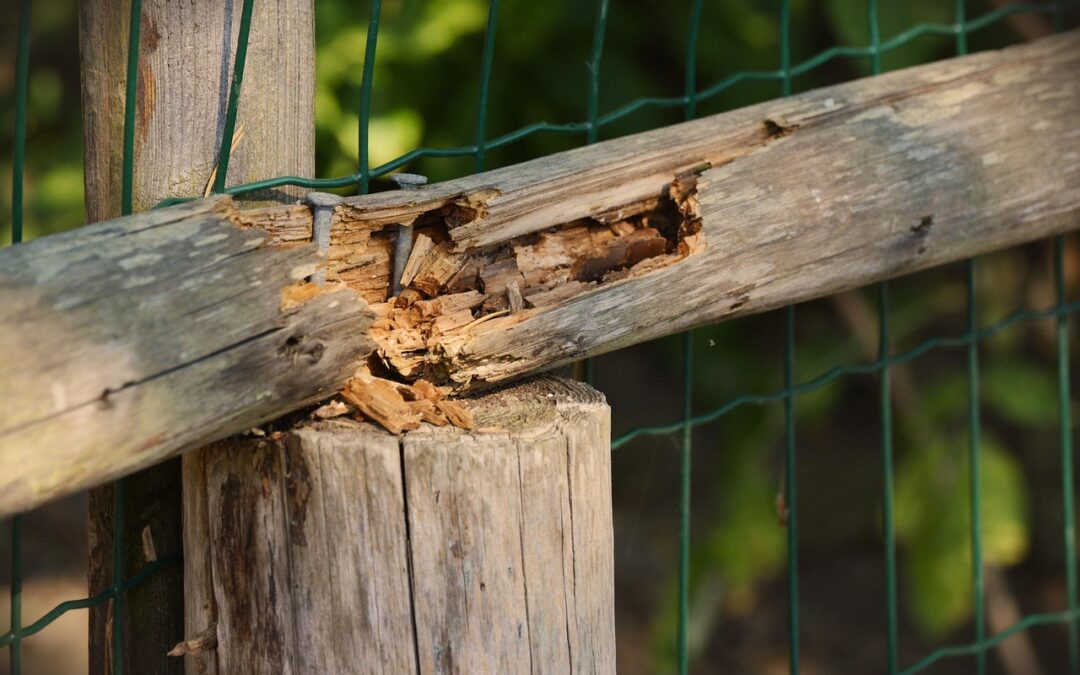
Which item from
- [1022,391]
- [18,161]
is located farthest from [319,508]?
[1022,391]

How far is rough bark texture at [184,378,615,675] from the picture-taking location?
41.3 inches

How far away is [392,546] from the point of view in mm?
1046

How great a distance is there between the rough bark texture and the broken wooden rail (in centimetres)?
9

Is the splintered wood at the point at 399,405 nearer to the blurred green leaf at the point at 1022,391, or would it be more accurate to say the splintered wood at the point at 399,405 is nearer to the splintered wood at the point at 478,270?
the splintered wood at the point at 478,270

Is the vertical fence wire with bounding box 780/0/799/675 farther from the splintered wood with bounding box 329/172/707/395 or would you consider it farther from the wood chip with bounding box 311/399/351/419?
the wood chip with bounding box 311/399/351/419

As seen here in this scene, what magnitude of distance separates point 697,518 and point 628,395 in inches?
22.6

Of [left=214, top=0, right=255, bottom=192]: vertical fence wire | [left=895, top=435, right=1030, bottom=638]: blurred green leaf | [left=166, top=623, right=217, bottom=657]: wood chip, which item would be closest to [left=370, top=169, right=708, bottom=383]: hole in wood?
[left=214, top=0, right=255, bottom=192]: vertical fence wire

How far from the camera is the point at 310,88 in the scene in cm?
126

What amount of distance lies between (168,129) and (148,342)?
1.06 feet

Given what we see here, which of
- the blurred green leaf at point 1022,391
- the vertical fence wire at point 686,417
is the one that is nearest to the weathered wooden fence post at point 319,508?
the vertical fence wire at point 686,417

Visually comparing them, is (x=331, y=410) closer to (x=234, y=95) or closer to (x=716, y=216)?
(x=234, y=95)

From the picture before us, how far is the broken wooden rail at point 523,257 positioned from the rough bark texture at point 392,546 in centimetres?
9

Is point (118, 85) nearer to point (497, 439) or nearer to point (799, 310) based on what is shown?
point (497, 439)

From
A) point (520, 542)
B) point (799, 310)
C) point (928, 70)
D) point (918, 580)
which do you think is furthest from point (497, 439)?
point (799, 310)
